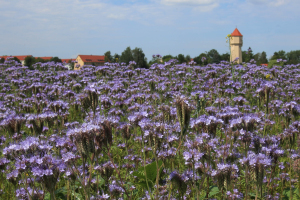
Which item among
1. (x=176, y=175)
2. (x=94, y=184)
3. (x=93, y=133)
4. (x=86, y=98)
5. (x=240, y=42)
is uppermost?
(x=240, y=42)

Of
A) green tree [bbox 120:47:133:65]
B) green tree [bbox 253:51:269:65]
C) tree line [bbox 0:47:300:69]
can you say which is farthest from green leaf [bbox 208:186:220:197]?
green tree [bbox 253:51:269:65]

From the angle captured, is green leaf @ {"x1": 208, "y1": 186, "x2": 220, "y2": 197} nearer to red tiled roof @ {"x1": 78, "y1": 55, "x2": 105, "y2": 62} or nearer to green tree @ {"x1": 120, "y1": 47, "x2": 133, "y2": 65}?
green tree @ {"x1": 120, "y1": 47, "x2": 133, "y2": 65}

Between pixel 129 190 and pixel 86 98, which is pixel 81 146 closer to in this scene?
pixel 86 98

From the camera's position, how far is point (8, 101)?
964 centimetres

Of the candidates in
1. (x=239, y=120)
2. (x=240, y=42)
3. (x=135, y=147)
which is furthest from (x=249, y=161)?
(x=240, y=42)

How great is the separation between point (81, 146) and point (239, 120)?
2.14 m

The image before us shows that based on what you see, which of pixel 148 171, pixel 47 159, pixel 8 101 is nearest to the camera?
pixel 47 159

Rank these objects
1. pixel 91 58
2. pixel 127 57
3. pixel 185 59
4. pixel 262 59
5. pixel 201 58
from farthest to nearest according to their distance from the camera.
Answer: pixel 91 58
pixel 262 59
pixel 127 57
pixel 185 59
pixel 201 58

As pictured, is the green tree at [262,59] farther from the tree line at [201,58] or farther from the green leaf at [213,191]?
the green leaf at [213,191]

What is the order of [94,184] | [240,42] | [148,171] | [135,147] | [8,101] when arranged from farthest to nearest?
[240,42], [8,101], [135,147], [148,171], [94,184]

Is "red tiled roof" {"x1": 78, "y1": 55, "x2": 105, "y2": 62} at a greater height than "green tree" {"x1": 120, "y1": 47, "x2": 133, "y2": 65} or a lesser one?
greater

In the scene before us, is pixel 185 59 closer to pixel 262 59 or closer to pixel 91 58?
pixel 262 59

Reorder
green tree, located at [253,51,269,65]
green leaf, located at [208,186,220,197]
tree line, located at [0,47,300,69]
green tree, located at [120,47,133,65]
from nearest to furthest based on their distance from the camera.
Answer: green leaf, located at [208,186,220,197], tree line, located at [0,47,300,69], green tree, located at [120,47,133,65], green tree, located at [253,51,269,65]

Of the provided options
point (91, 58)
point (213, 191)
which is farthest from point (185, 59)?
point (213, 191)
